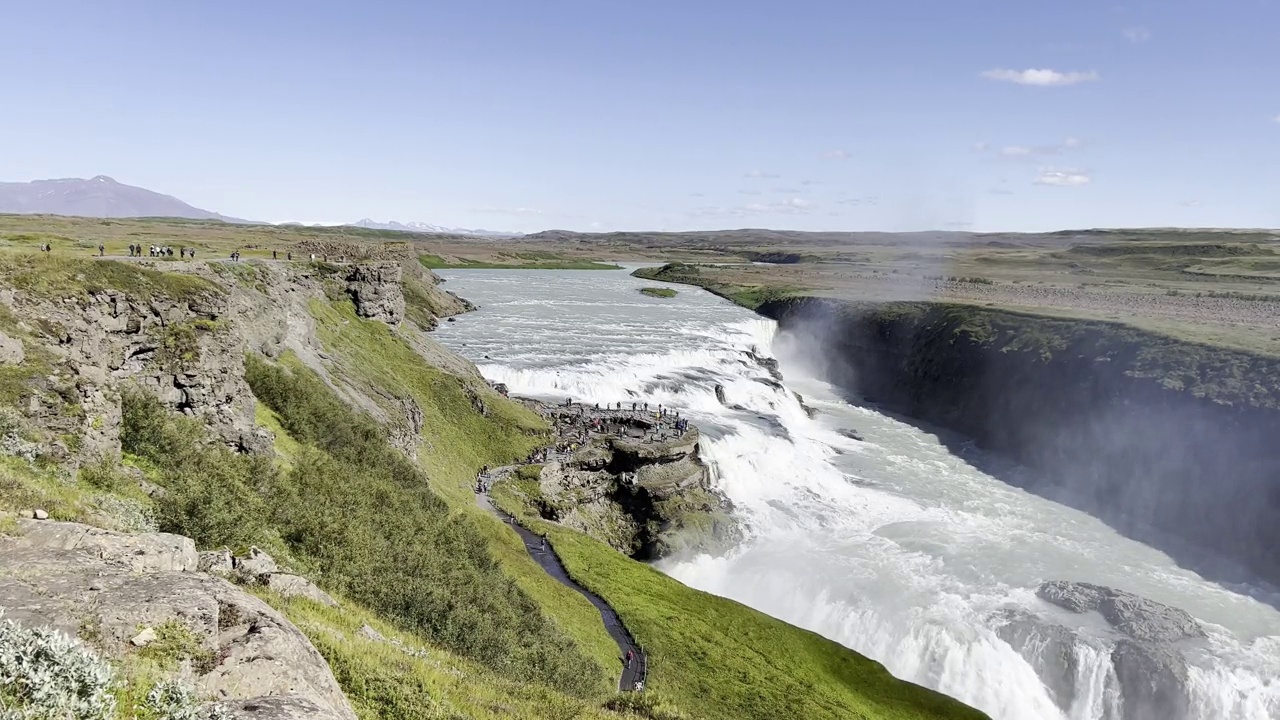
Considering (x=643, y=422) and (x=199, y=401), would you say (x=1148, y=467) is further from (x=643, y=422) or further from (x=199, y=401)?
(x=199, y=401)

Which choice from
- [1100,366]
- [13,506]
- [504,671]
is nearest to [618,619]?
[504,671]

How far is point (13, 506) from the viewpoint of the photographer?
1080 cm

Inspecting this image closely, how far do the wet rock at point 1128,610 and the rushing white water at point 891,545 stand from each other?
780 mm

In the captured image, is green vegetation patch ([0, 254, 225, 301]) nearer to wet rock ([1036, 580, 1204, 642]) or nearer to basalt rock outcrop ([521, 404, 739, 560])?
basalt rock outcrop ([521, 404, 739, 560])

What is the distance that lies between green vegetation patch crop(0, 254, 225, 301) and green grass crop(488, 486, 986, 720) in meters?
22.6

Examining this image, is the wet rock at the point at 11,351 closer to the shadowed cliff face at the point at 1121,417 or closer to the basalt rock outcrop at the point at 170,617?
the basalt rock outcrop at the point at 170,617

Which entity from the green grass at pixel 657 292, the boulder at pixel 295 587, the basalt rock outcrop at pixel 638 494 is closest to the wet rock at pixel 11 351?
the boulder at pixel 295 587

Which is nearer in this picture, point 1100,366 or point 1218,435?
point 1218,435

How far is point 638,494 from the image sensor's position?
4728 centimetres

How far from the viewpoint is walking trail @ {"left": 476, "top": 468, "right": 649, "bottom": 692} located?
2758cm

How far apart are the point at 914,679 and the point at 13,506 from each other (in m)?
35.8

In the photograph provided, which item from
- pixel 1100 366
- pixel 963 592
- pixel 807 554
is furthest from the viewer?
pixel 1100 366

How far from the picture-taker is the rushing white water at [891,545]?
32.6 m

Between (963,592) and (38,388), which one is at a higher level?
(38,388)
